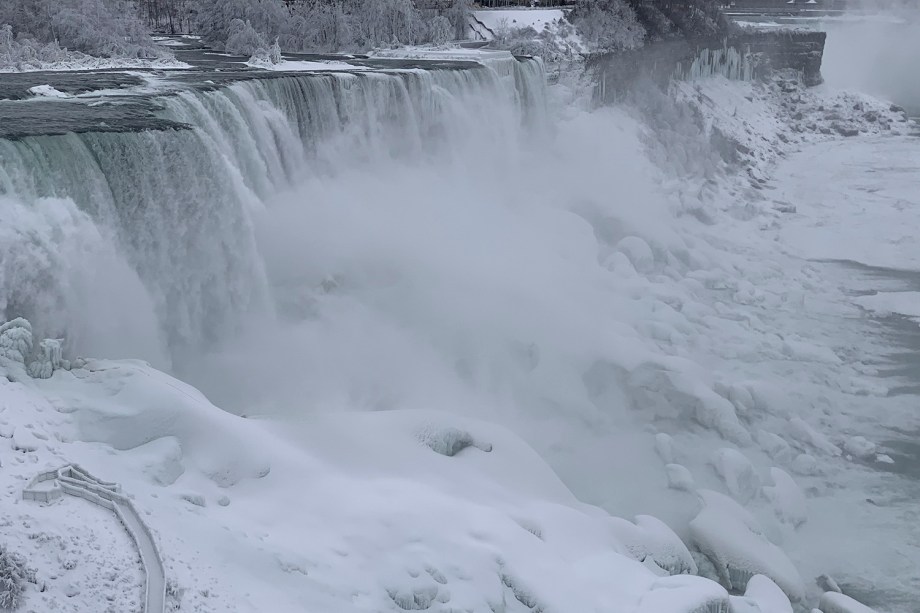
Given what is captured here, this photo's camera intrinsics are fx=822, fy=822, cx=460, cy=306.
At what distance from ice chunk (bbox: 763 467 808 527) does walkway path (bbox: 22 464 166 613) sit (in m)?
7.63

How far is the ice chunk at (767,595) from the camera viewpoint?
8273 mm

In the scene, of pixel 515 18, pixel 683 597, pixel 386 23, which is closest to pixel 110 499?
pixel 683 597

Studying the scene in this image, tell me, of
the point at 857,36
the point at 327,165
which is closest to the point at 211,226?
the point at 327,165

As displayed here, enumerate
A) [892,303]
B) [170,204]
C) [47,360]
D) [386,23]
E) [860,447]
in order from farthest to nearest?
[386,23] → [892,303] → [860,447] → [170,204] → [47,360]

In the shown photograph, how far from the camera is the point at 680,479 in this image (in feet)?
35.0

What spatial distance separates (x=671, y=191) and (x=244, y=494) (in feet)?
61.6

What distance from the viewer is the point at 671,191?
2364 cm

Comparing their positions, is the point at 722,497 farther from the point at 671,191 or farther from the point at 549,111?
the point at 549,111

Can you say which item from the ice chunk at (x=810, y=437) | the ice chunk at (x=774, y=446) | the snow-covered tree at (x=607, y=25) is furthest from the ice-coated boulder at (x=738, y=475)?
the snow-covered tree at (x=607, y=25)

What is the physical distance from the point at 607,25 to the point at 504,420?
28046 millimetres

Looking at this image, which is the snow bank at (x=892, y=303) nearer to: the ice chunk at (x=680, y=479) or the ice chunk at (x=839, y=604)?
the ice chunk at (x=680, y=479)

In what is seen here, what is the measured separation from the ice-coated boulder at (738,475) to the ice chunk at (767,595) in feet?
6.52

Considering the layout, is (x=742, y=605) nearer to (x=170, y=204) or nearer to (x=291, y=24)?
(x=170, y=204)

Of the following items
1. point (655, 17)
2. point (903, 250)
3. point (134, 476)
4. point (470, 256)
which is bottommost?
point (903, 250)
